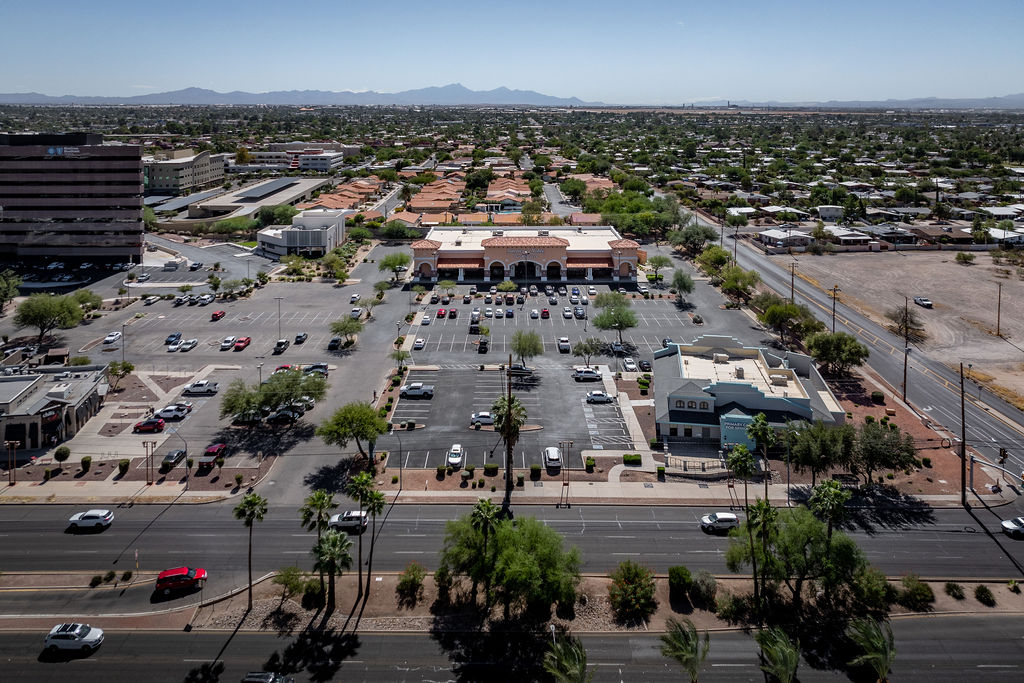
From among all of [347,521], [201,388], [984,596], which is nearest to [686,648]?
[984,596]

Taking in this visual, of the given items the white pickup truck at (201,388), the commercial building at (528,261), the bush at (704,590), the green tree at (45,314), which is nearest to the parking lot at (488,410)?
the bush at (704,590)

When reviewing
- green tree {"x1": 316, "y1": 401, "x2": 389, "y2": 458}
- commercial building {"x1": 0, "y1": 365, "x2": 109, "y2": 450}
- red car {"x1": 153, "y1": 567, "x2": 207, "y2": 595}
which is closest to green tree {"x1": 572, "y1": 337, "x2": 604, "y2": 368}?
green tree {"x1": 316, "y1": 401, "x2": 389, "y2": 458}

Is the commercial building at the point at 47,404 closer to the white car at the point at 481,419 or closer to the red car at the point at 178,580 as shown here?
the red car at the point at 178,580

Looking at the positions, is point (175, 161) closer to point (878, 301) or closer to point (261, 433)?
point (261, 433)

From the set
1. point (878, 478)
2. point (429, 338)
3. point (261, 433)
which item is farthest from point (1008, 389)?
point (261, 433)

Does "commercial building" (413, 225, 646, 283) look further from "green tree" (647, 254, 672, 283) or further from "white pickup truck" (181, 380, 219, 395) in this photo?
"white pickup truck" (181, 380, 219, 395)

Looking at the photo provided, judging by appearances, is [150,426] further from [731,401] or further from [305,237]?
[305,237]

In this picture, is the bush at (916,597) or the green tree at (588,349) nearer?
the bush at (916,597)

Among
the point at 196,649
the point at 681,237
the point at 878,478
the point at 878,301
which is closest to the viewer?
the point at 196,649
